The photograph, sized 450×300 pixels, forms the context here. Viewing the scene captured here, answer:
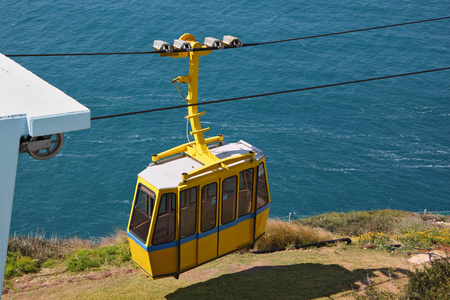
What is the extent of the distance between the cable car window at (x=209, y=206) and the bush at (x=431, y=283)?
15.0 ft

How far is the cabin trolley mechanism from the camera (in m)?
12.1

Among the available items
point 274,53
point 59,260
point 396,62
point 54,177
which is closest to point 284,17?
point 274,53

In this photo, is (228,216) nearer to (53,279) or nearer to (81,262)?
(81,262)

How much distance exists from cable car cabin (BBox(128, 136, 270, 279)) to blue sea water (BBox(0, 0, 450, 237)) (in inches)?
748

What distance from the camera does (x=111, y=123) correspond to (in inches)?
1596

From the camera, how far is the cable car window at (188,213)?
12.2 meters

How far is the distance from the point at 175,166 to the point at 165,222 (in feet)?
4.60

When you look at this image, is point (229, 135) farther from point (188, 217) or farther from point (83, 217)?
point (188, 217)

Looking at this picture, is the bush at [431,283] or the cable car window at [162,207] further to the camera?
the cable car window at [162,207]

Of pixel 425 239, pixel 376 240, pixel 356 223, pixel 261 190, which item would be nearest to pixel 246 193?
pixel 261 190

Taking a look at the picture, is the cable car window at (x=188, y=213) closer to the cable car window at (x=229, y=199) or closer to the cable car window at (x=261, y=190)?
the cable car window at (x=229, y=199)

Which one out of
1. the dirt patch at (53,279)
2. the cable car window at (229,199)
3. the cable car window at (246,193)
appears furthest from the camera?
the dirt patch at (53,279)

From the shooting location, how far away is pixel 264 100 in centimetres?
4375

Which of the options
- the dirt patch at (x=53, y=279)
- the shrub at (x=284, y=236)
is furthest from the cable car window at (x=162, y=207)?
the shrub at (x=284, y=236)
